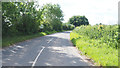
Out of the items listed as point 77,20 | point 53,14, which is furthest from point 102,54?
point 77,20

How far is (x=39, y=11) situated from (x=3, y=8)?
1757cm

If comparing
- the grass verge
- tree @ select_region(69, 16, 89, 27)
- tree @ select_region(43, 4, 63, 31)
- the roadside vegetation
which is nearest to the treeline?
the roadside vegetation

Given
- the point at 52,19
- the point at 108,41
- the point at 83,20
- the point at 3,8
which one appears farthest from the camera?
the point at 83,20

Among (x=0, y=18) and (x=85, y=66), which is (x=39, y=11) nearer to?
(x=0, y=18)

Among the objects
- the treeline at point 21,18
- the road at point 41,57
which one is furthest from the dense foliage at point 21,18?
the road at point 41,57

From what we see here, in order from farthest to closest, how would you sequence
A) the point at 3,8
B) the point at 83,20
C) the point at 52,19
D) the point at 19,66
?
the point at 83,20, the point at 52,19, the point at 3,8, the point at 19,66

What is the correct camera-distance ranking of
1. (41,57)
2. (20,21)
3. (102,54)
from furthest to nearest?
(20,21) < (41,57) < (102,54)

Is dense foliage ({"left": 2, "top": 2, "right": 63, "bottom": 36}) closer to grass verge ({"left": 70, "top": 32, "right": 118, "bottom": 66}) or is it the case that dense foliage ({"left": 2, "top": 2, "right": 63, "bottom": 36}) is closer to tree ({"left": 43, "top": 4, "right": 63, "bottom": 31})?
grass verge ({"left": 70, "top": 32, "right": 118, "bottom": 66})

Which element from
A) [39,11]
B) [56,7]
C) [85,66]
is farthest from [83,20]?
[85,66]

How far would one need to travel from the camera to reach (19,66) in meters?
7.88

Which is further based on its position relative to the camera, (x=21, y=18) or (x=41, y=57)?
(x=21, y=18)

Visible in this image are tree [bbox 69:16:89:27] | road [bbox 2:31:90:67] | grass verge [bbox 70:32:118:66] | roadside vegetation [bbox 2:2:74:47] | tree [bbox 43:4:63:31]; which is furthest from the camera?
tree [bbox 69:16:89:27]

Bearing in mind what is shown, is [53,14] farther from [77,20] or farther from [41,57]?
[41,57]

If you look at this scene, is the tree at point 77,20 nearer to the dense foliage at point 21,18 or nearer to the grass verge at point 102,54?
the dense foliage at point 21,18
